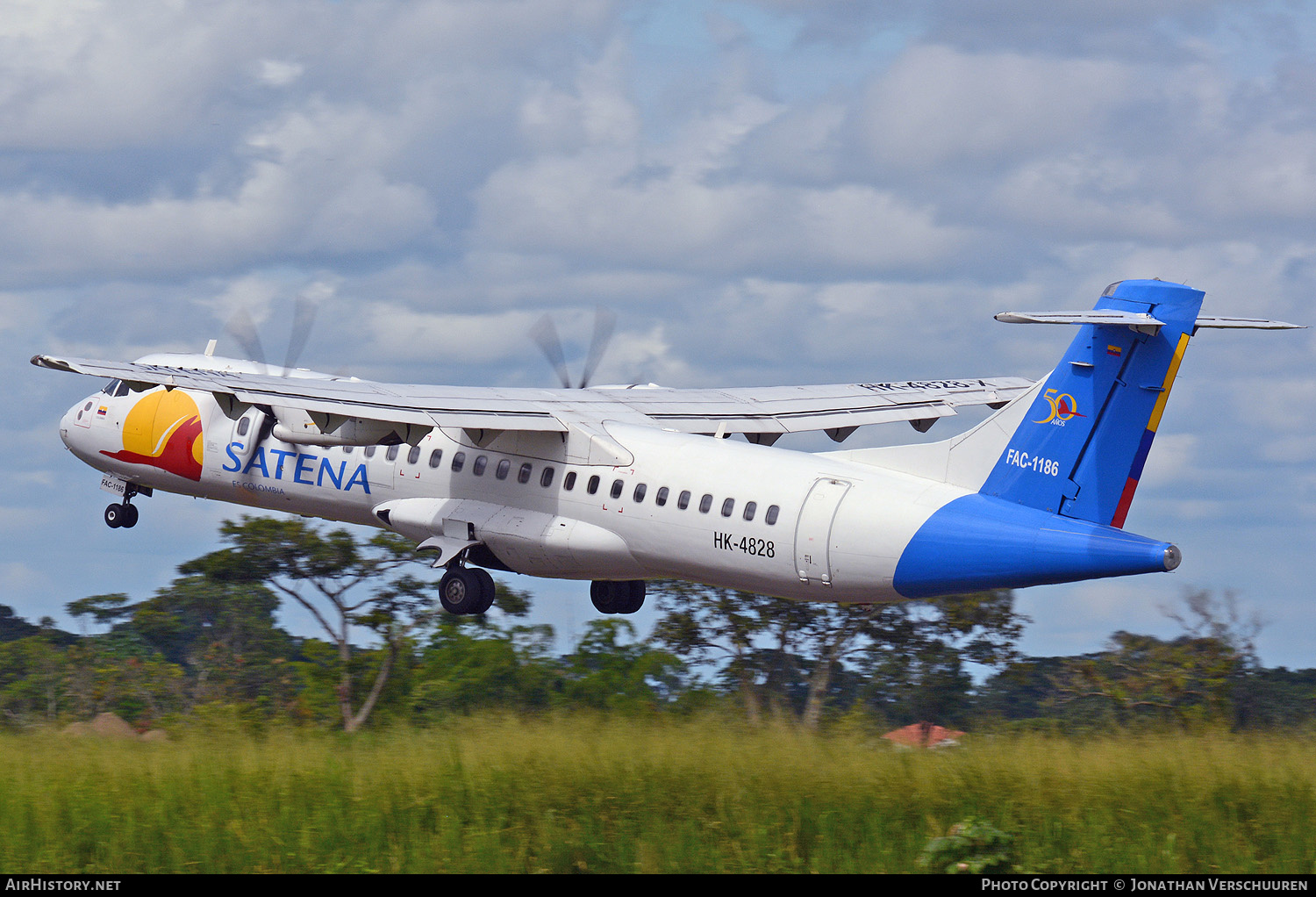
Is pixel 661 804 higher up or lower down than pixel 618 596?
lower down

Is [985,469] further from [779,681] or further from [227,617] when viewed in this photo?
[227,617]

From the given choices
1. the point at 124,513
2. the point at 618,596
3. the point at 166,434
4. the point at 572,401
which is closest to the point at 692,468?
the point at 572,401

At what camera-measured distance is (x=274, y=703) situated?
120 feet

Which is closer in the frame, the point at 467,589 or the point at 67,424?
the point at 467,589

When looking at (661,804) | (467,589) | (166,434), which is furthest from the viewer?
(166,434)

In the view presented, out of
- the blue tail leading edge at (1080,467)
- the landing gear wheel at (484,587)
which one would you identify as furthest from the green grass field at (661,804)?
the landing gear wheel at (484,587)

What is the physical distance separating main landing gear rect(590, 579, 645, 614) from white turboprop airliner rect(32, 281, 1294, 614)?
0.05m

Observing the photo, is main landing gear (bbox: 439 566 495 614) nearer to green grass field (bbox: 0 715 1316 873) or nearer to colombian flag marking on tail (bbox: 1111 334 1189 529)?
green grass field (bbox: 0 715 1316 873)

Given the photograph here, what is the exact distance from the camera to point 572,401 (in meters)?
28.2

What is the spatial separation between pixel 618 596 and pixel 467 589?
134 inches

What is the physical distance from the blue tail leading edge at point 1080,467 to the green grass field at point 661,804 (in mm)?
3436

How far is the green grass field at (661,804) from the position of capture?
15.8m

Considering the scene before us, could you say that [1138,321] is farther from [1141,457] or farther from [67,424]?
[67,424]

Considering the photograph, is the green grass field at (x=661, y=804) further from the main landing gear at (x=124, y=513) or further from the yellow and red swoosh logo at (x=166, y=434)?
the main landing gear at (x=124, y=513)
